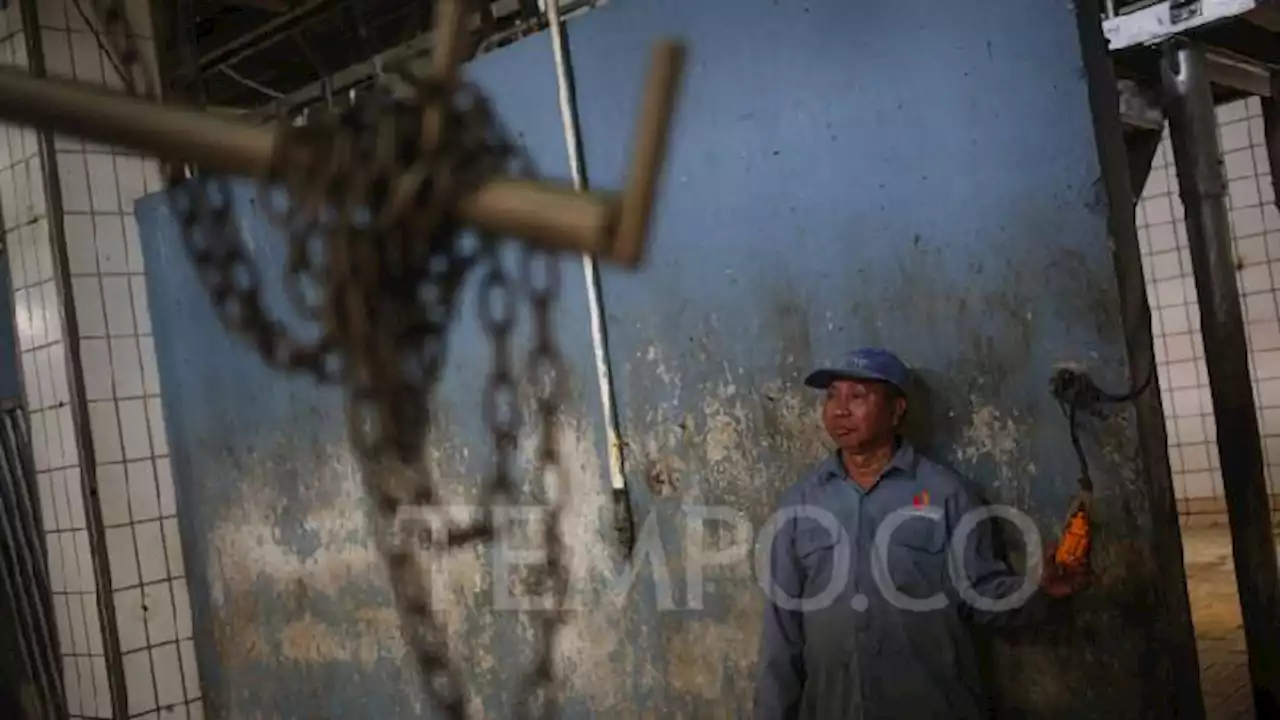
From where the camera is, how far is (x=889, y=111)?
282cm

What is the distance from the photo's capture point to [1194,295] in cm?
670

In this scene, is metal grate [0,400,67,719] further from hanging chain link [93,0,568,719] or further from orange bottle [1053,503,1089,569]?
orange bottle [1053,503,1089,569]

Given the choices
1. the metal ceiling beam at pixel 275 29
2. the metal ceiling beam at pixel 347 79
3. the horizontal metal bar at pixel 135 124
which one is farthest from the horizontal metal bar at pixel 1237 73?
the metal ceiling beam at pixel 275 29

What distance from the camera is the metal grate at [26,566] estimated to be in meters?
4.81

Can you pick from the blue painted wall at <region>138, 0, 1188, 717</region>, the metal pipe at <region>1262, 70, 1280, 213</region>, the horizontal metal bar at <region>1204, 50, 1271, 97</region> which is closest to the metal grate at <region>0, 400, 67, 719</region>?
the blue painted wall at <region>138, 0, 1188, 717</region>

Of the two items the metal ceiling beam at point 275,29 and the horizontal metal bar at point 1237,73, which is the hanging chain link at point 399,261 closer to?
the horizontal metal bar at point 1237,73

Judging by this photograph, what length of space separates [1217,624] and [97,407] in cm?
485

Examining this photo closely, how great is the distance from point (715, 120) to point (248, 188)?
7.14ft

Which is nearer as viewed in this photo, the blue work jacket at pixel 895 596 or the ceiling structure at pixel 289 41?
the blue work jacket at pixel 895 596

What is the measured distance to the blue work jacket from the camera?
8.51 ft

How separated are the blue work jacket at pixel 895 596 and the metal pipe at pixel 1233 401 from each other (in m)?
1.11

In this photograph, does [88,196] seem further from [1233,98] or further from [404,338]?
[1233,98]

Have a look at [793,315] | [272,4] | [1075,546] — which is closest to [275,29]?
[272,4]

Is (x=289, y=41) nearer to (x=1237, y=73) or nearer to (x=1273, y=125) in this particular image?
(x=1237, y=73)
